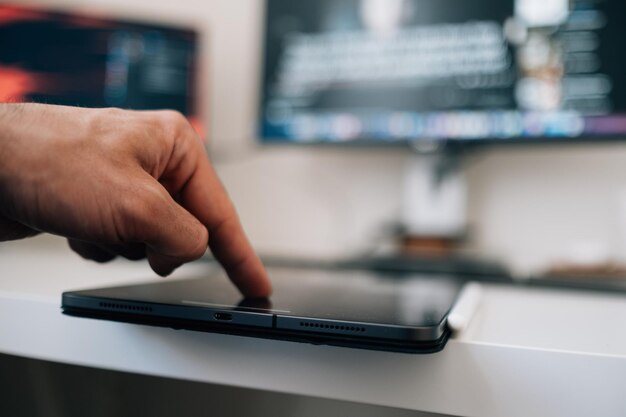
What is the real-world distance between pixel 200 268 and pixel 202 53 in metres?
0.48

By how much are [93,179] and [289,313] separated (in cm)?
14

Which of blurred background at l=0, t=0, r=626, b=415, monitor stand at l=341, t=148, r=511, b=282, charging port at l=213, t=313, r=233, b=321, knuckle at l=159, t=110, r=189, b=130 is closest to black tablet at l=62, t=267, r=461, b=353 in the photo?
charging port at l=213, t=313, r=233, b=321

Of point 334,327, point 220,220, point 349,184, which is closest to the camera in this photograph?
point 334,327

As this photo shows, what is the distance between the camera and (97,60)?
96 cm

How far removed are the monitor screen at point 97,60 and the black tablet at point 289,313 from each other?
1.87ft

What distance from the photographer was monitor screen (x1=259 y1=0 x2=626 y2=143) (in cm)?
84

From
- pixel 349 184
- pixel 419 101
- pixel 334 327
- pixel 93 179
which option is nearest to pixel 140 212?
pixel 93 179

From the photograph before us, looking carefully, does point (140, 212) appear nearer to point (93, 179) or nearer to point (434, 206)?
point (93, 179)

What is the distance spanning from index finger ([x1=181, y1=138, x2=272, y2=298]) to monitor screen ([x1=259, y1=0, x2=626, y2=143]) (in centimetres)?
55

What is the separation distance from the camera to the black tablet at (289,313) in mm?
304

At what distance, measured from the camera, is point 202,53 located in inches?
40.9

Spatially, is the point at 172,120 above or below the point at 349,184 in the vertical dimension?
above

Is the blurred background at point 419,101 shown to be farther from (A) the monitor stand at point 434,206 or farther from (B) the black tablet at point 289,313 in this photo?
(B) the black tablet at point 289,313

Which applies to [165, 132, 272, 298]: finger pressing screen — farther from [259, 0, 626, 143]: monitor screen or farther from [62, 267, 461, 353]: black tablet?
[259, 0, 626, 143]: monitor screen
